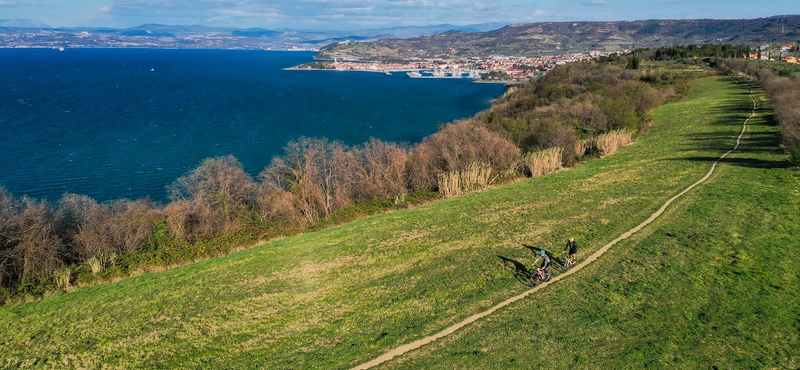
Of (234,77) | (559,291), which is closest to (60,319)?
(559,291)

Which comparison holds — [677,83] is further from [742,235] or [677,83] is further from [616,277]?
[616,277]

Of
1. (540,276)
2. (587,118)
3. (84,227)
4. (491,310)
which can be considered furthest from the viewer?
(587,118)

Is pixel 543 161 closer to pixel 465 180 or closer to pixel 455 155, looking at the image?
pixel 465 180

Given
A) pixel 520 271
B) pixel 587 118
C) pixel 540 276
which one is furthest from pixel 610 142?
pixel 540 276

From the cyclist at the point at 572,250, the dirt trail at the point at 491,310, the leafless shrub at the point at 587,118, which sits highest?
the leafless shrub at the point at 587,118

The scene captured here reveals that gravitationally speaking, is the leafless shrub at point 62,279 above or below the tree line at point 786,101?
below

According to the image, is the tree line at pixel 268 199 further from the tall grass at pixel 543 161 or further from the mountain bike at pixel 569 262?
the mountain bike at pixel 569 262

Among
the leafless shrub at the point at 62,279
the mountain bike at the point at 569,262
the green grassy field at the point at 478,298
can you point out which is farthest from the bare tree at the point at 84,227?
the mountain bike at the point at 569,262
